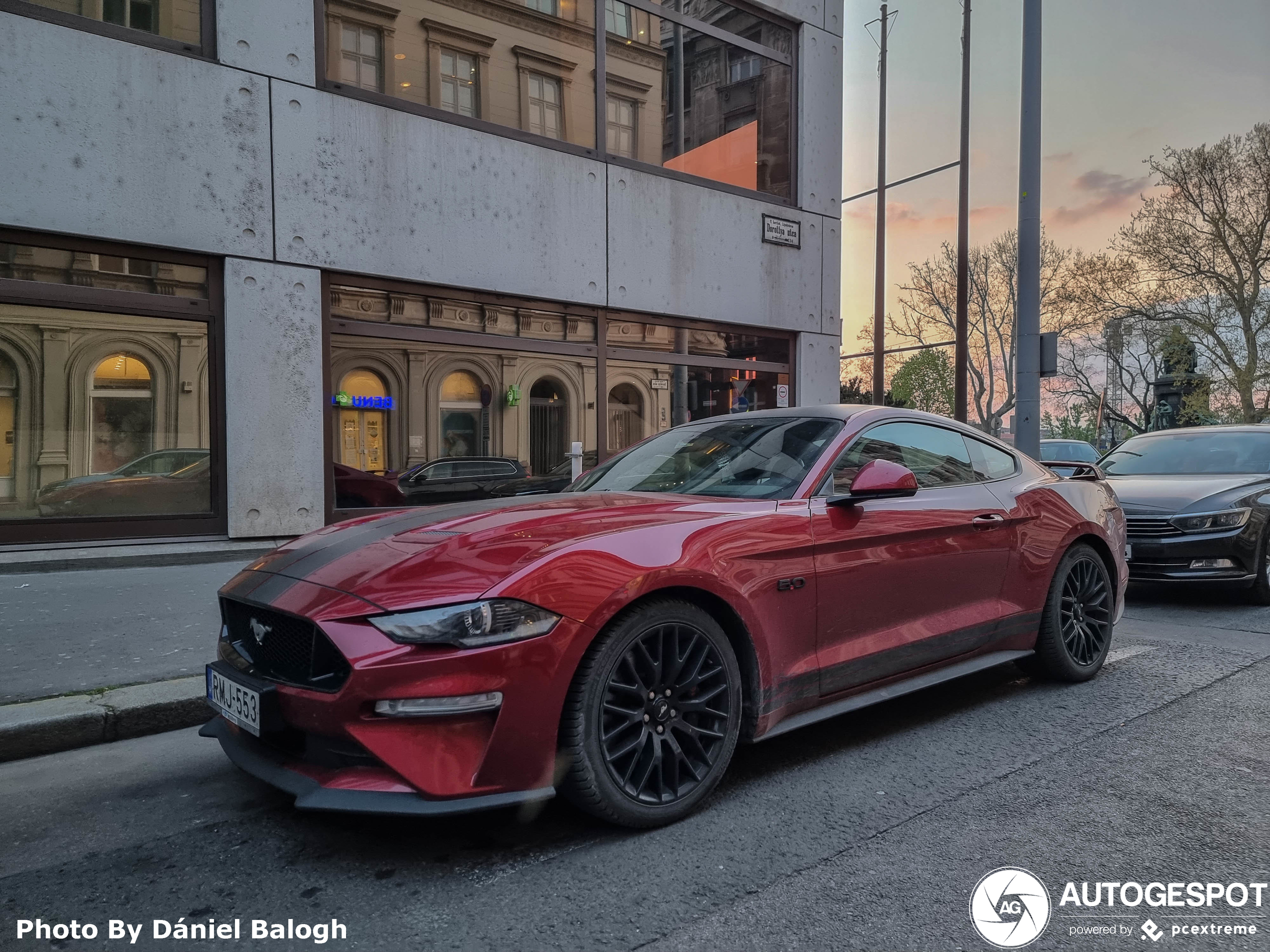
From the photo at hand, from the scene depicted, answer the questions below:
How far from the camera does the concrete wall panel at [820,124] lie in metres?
13.0

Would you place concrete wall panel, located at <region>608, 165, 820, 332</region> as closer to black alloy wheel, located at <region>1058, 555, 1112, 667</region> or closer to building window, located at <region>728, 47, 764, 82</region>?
building window, located at <region>728, 47, 764, 82</region>

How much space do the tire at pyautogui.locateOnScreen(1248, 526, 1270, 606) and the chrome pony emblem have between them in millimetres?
7651

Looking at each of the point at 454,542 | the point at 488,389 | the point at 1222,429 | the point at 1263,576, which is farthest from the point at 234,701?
the point at 1222,429

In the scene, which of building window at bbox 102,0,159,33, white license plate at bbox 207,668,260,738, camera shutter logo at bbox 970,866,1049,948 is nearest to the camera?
camera shutter logo at bbox 970,866,1049,948

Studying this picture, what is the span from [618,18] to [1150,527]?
8835 millimetres

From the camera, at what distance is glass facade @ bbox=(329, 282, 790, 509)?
360 inches

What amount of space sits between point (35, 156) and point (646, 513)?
712 cm

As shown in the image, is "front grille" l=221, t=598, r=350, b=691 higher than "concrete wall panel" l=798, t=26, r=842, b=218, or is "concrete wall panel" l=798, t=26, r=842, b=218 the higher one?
"concrete wall panel" l=798, t=26, r=842, b=218

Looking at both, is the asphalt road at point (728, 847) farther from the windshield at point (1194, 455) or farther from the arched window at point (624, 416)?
the arched window at point (624, 416)

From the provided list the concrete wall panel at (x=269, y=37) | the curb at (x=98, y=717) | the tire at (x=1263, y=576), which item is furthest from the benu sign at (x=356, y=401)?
the tire at (x=1263, y=576)

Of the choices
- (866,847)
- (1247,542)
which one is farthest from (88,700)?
(1247,542)

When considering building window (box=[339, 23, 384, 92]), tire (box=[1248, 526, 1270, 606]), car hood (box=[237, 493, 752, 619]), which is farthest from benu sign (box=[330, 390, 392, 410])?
tire (box=[1248, 526, 1270, 606])

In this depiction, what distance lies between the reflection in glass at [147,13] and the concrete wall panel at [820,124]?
26.8ft

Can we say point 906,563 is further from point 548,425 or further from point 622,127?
point 622,127
